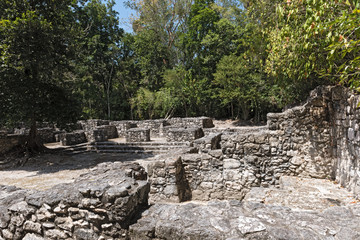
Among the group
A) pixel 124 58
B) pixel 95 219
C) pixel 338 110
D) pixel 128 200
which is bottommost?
pixel 95 219

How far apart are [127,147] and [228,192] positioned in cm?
906

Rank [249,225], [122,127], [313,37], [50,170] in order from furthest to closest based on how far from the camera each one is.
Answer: [122,127]
[50,170]
[313,37]
[249,225]

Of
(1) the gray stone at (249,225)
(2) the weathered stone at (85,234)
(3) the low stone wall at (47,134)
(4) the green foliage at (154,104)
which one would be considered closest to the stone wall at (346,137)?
(1) the gray stone at (249,225)

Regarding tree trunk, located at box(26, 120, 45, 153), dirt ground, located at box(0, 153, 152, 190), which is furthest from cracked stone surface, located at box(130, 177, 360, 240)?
tree trunk, located at box(26, 120, 45, 153)

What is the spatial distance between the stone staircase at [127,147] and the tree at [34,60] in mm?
2347

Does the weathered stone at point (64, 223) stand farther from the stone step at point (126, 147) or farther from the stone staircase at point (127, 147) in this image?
the stone step at point (126, 147)

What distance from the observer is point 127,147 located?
13133 mm

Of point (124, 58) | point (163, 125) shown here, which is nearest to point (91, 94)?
point (124, 58)

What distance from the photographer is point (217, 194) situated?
5309 mm

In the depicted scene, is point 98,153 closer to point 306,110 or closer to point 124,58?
point 306,110

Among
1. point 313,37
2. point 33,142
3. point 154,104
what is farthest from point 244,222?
point 154,104

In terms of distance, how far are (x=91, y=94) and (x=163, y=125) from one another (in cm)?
1243

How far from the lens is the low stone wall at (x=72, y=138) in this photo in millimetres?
14375

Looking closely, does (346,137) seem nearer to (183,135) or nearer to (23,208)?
(23,208)
